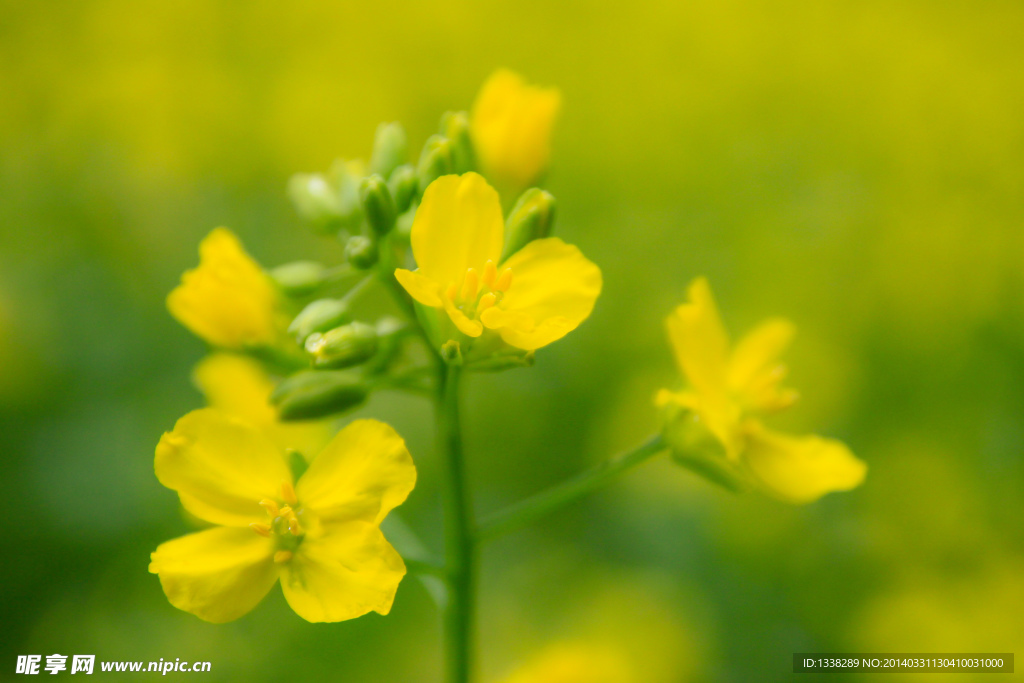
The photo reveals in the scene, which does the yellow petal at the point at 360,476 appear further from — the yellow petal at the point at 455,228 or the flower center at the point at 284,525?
the yellow petal at the point at 455,228

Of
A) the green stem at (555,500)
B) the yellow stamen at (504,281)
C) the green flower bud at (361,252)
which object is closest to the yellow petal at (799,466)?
the green stem at (555,500)

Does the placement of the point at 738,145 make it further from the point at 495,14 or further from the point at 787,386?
the point at 495,14

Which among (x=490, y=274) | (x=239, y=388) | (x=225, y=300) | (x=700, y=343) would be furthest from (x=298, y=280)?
(x=700, y=343)

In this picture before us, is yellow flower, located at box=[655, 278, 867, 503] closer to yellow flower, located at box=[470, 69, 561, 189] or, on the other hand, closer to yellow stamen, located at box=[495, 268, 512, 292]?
yellow stamen, located at box=[495, 268, 512, 292]

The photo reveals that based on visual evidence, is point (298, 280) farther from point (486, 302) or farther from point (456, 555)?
point (456, 555)

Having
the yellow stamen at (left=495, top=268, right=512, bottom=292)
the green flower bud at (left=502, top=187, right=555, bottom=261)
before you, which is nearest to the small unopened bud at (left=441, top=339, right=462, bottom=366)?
the yellow stamen at (left=495, top=268, right=512, bottom=292)
